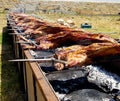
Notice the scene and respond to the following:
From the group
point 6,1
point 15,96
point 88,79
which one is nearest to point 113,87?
point 88,79

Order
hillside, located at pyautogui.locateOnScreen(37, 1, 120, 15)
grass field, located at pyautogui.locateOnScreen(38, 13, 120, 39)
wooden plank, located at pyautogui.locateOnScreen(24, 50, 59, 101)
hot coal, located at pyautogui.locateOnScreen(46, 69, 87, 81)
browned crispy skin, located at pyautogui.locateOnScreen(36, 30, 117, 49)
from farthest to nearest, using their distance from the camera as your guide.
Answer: hillside, located at pyautogui.locateOnScreen(37, 1, 120, 15) < grass field, located at pyautogui.locateOnScreen(38, 13, 120, 39) < browned crispy skin, located at pyautogui.locateOnScreen(36, 30, 117, 49) < hot coal, located at pyautogui.locateOnScreen(46, 69, 87, 81) < wooden plank, located at pyautogui.locateOnScreen(24, 50, 59, 101)

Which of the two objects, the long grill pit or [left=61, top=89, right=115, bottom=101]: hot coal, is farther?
the long grill pit

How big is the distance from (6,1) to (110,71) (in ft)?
287

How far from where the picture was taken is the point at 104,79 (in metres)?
4.92

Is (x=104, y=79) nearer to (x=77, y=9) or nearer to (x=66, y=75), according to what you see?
(x=66, y=75)

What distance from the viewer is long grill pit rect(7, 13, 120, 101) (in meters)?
4.51

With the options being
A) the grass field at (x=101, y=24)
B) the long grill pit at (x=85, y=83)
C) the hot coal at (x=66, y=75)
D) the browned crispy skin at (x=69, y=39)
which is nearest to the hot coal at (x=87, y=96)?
the long grill pit at (x=85, y=83)

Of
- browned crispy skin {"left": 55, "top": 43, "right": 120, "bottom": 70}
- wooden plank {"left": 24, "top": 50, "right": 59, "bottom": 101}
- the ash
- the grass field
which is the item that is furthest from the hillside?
the ash

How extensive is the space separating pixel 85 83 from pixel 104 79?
0.42m

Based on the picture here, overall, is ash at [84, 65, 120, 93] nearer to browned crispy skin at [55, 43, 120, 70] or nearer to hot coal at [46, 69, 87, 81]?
hot coal at [46, 69, 87, 81]

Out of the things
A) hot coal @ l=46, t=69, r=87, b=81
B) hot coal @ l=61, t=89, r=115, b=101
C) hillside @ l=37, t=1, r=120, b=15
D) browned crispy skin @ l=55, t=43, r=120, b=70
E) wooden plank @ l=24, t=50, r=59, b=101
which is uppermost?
browned crispy skin @ l=55, t=43, r=120, b=70

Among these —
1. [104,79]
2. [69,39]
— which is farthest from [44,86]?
[69,39]

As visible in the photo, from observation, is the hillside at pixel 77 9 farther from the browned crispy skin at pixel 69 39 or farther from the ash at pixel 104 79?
the ash at pixel 104 79

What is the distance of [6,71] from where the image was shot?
14.4 m
